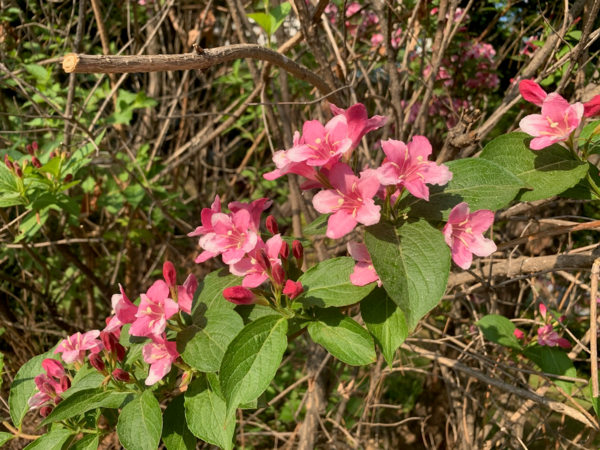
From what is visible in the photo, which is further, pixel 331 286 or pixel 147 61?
pixel 331 286

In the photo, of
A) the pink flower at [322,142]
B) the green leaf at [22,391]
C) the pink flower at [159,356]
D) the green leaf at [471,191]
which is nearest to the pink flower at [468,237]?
the green leaf at [471,191]

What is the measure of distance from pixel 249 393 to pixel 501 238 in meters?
2.06

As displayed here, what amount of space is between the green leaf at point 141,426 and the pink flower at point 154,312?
0.16 metres

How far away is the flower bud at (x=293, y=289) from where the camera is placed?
94 cm

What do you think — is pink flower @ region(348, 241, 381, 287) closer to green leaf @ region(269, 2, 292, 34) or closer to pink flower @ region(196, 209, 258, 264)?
pink flower @ region(196, 209, 258, 264)

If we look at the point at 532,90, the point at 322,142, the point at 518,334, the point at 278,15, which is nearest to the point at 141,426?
the point at 322,142

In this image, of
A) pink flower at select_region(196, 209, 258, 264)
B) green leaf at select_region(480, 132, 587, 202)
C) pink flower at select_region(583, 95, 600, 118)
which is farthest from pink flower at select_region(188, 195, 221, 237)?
pink flower at select_region(583, 95, 600, 118)

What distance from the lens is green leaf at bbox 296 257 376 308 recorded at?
96 cm

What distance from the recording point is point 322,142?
96cm

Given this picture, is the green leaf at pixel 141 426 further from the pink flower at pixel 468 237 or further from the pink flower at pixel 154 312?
the pink flower at pixel 468 237

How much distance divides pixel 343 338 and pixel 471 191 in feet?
1.27

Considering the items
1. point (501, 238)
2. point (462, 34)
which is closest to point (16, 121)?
point (462, 34)

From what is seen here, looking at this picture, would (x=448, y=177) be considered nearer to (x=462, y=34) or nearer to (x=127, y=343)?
(x=127, y=343)

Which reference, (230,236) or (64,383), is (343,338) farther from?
(64,383)
